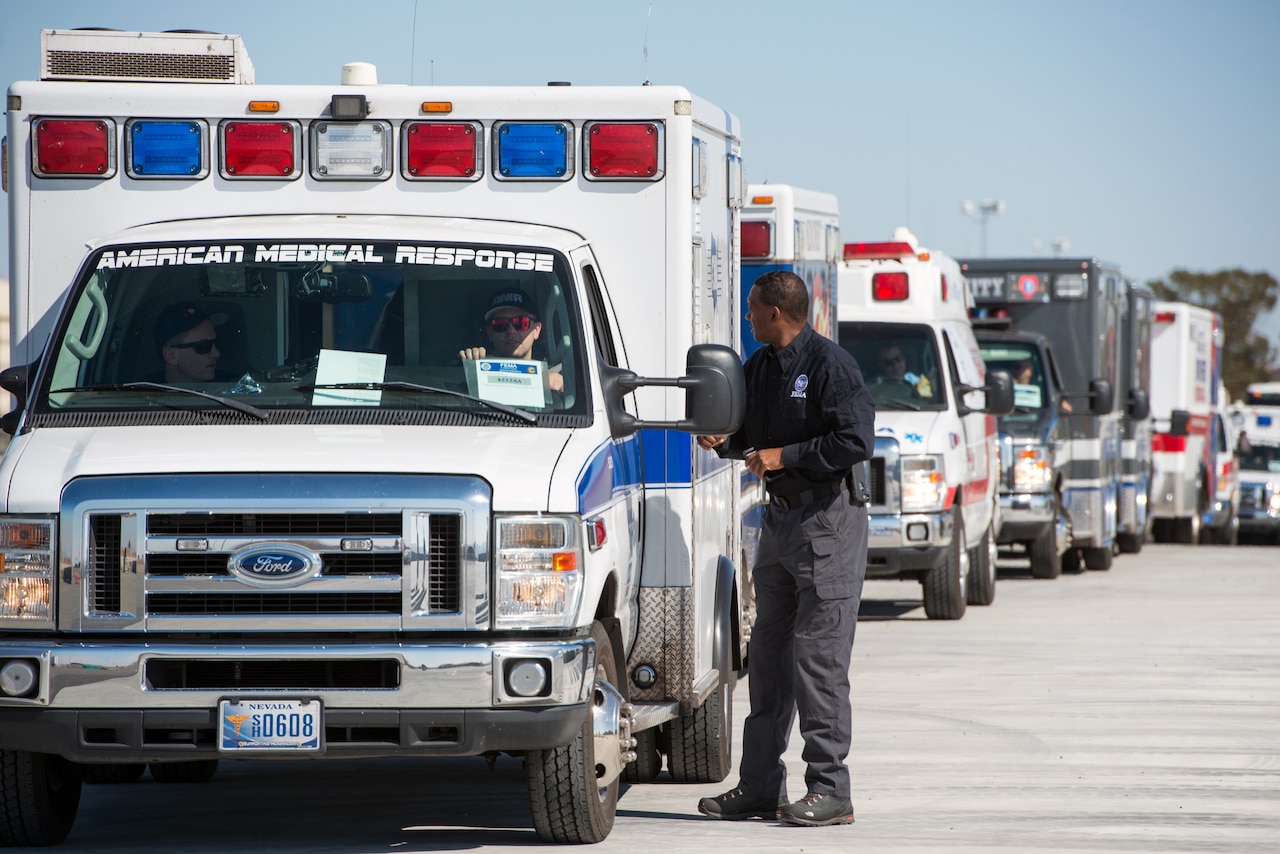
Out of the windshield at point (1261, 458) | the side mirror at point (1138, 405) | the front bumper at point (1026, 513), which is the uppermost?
the side mirror at point (1138, 405)

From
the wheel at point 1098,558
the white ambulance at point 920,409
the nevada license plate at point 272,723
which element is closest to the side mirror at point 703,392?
the nevada license plate at point 272,723

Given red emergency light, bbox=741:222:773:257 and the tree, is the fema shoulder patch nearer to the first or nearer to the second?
red emergency light, bbox=741:222:773:257

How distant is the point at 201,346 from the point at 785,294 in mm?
2243

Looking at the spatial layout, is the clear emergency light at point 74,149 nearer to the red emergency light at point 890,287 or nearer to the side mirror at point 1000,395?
the red emergency light at point 890,287

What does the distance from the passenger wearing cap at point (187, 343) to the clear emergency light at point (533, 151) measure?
4.38 ft

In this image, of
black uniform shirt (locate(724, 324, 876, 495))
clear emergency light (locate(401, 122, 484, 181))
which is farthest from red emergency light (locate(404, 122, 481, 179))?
black uniform shirt (locate(724, 324, 876, 495))

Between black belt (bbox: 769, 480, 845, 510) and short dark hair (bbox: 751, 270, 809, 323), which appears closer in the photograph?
black belt (bbox: 769, 480, 845, 510)

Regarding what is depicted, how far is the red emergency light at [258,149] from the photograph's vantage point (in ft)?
26.8

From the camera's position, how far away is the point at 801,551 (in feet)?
26.0

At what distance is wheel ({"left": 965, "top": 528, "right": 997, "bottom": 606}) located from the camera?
18344 millimetres

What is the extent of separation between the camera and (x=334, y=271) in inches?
302

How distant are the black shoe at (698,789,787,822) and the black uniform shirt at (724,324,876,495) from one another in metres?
1.23

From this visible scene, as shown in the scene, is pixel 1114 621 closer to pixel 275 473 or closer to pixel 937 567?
pixel 937 567

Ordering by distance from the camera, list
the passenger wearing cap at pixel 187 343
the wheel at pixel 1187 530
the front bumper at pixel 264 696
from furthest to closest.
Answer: the wheel at pixel 1187 530
the passenger wearing cap at pixel 187 343
the front bumper at pixel 264 696
